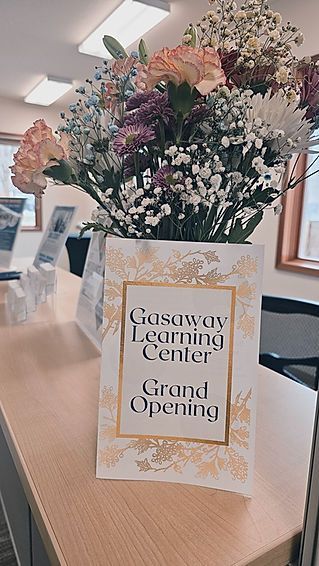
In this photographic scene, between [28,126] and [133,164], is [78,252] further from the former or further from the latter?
[133,164]

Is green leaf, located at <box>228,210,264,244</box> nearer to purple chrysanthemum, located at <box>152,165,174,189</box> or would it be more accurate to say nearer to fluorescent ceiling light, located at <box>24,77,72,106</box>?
purple chrysanthemum, located at <box>152,165,174,189</box>

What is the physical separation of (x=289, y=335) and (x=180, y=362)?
74.9 inches

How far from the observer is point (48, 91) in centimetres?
484

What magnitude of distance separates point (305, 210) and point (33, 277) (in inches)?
93.8

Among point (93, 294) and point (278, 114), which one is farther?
point (93, 294)

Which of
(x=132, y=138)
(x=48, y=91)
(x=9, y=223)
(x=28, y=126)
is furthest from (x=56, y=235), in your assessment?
(x=28, y=126)

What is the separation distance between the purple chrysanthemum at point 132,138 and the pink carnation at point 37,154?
11cm

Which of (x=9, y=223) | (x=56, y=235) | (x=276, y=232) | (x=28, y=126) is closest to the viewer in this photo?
(x=56, y=235)

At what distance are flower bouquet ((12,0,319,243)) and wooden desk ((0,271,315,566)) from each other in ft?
1.20

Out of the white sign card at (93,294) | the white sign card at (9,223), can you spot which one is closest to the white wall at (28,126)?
the white sign card at (9,223)

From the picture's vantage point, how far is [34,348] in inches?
42.9

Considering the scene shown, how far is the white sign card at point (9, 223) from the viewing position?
203 cm

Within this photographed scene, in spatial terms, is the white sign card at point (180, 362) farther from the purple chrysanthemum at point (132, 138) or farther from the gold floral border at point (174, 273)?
the purple chrysanthemum at point (132, 138)

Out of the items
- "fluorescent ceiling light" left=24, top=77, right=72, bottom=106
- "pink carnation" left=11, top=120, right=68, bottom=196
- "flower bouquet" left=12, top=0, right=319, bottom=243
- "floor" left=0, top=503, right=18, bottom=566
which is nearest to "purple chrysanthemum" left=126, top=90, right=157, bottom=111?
"flower bouquet" left=12, top=0, right=319, bottom=243
